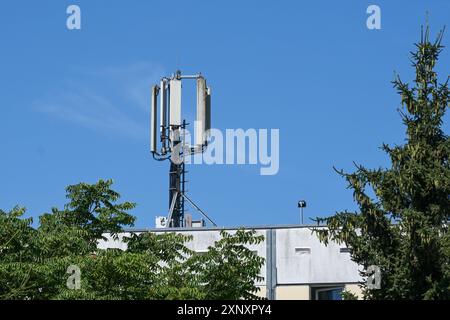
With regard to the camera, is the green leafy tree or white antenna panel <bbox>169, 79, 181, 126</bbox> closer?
the green leafy tree

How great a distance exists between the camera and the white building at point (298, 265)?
52.6m

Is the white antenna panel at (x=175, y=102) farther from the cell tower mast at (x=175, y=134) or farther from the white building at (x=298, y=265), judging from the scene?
the white building at (x=298, y=265)

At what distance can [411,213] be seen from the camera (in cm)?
2653

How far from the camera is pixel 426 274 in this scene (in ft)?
88.2

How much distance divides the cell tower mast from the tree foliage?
2881 centimetres

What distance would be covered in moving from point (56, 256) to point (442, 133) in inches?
576

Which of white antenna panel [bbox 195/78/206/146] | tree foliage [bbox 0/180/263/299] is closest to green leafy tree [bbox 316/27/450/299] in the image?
tree foliage [bbox 0/180/263/299]

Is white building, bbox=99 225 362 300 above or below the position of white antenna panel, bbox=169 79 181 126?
below

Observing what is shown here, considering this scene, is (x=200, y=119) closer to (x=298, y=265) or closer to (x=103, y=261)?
(x=298, y=265)

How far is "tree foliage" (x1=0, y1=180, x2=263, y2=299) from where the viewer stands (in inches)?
1321

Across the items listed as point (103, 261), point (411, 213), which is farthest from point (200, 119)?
point (411, 213)

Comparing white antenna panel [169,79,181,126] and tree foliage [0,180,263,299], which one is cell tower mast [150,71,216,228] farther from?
tree foliage [0,180,263,299]

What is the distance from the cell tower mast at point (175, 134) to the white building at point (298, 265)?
14204 millimetres
